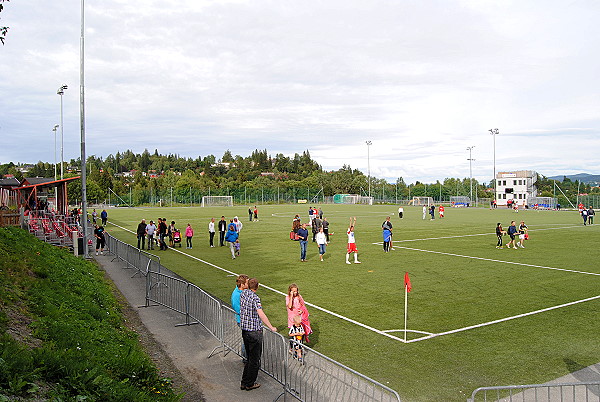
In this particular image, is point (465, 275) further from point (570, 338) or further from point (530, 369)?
point (530, 369)

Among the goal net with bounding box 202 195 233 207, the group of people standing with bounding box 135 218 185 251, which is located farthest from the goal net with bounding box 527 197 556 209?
the group of people standing with bounding box 135 218 185 251

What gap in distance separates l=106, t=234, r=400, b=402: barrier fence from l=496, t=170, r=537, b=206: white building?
358 feet

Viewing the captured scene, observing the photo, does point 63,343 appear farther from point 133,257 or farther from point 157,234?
point 157,234

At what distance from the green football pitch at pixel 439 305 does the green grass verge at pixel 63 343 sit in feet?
7.53

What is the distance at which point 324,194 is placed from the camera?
132750mm

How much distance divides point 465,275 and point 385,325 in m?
7.63

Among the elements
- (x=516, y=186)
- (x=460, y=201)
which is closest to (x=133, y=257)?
(x=460, y=201)

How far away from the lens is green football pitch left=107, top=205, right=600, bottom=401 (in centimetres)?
858

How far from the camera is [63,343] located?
7.45 meters

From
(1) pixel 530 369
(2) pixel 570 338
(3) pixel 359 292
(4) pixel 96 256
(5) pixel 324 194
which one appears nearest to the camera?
(1) pixel 530 369

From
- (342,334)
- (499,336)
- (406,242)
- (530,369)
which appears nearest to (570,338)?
(499,336)

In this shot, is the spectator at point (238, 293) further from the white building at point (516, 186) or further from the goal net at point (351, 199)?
the white building at point (516, 186)

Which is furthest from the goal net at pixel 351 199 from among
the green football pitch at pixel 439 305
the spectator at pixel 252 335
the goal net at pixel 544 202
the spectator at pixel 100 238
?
the spectator at pixel 252 335

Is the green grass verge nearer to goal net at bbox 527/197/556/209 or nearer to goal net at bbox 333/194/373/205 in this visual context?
goal net at bbox 527/197/556/209
